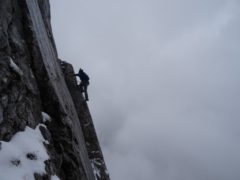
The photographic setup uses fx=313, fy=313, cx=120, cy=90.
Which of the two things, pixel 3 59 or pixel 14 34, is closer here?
pixel 3 59

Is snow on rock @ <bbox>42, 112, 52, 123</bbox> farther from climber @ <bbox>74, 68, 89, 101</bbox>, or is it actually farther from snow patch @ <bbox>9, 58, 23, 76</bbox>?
climber @ <bbox>74, 68, 89, 101</bbox>

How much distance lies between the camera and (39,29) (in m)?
18.1

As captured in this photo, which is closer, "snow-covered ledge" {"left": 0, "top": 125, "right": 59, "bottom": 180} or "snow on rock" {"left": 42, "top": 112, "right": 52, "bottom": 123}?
"snow-covered ledge" {"left": 0, "top": 125, "right": 59, "bottom": 180}

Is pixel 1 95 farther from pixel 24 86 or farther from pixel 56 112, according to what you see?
pixel 56 112

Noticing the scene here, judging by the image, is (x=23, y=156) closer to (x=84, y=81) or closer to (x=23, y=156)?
(x=23, y=156)

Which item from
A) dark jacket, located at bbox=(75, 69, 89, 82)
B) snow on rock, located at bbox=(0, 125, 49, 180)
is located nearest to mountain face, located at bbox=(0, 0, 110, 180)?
snow on rock, located at bbox=(0, 125, 49, 180)

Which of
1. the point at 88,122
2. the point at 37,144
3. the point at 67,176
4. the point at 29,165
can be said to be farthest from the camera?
the point at 88,122

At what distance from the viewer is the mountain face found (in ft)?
35.7

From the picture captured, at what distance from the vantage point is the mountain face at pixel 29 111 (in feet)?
35.7

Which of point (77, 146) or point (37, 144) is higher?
point (77, 146)

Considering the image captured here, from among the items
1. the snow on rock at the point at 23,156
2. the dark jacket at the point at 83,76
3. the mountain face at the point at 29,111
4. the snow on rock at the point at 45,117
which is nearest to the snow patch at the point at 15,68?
the mountain face at the point at 29,111

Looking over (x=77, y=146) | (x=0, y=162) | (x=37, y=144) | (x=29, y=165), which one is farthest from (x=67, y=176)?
(x=0, y=162)

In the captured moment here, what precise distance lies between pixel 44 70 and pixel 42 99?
5.00 feet

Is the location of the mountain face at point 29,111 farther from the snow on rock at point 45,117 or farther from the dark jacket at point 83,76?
the dark jacket at point 83,76
